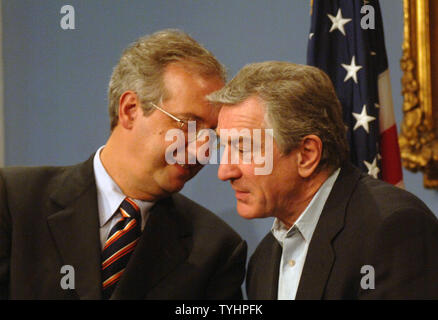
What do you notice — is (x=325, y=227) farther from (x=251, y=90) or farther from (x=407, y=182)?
(x=407, y=182)

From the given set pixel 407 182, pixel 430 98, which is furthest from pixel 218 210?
pixel 430 98

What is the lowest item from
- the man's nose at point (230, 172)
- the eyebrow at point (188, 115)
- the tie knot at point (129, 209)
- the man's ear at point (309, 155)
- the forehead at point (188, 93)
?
the tie knot at point (129, 209)

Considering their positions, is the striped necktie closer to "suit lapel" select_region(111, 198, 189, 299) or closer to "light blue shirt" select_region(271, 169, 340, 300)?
"suit lapel" select_region(111, 198, 189, 299)

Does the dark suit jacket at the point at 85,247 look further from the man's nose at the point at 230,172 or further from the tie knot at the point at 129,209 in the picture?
Answer: the man's nose at the point at 230,172

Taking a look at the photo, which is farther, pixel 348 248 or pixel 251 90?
pixel 251 90

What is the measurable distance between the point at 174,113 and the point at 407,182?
138 cm

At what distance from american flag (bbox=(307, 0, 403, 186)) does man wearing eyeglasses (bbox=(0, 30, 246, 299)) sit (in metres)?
0.65

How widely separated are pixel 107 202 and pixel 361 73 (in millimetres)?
1274

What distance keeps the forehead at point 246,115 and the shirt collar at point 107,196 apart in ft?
1.63

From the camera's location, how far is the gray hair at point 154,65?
2.35 metres

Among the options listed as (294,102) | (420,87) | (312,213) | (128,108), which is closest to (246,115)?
(294,102)

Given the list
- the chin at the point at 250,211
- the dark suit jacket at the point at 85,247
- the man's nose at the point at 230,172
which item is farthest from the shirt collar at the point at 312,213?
the dark suit jacket at the point at 85,247
